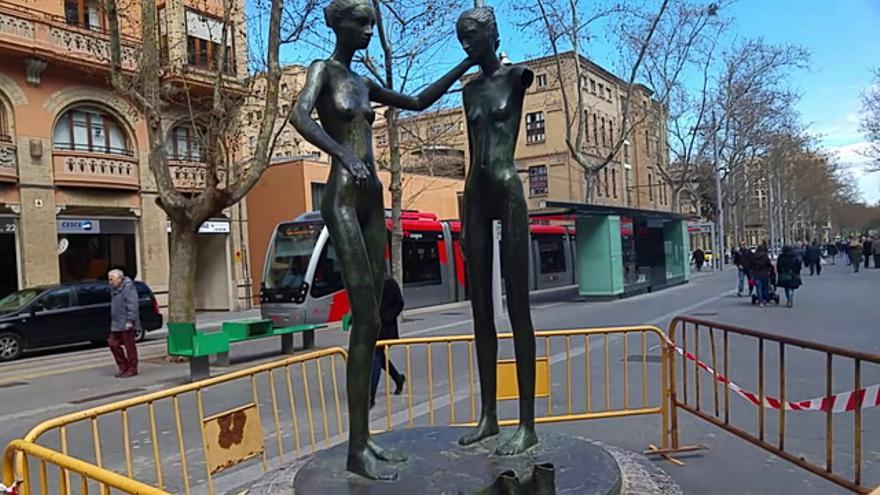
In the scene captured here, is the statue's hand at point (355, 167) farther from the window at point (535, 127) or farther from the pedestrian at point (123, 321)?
the window at point (535, 127)

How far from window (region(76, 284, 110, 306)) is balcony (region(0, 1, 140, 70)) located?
6664 millimetres

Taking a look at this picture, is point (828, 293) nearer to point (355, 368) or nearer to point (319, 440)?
point (319, 440)

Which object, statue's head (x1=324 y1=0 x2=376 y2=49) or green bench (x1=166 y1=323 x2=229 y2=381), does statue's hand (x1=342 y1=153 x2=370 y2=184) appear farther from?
green bench (x1=166 y1=323 x2=229 y2=381)

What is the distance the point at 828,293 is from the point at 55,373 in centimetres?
2107

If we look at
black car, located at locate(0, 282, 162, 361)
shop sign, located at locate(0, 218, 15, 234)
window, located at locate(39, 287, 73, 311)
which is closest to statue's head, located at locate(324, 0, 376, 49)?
black car, located at locate(0, 282, 162, 361)

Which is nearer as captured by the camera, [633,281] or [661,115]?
[633,281]

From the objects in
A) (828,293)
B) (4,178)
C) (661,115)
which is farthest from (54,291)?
(661,115)

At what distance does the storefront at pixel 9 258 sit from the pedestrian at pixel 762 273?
69.2ft

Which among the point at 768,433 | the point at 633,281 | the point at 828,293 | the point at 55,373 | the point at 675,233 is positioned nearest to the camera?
the point at 768,433

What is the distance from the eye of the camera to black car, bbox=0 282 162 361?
1450cm

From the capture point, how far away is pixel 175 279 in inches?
523

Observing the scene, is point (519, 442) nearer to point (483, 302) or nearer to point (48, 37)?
point (483, 302)

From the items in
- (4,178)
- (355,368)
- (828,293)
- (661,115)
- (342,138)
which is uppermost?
(661,115)

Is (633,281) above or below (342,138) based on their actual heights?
below
